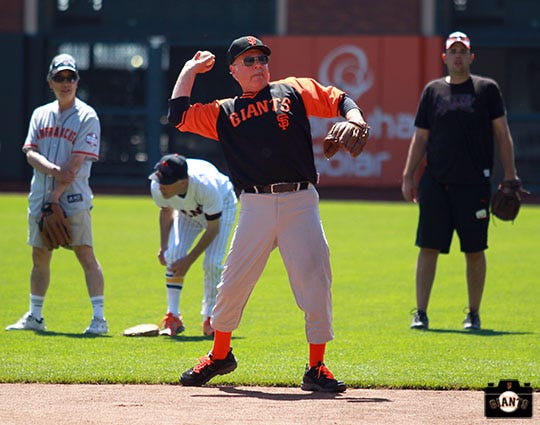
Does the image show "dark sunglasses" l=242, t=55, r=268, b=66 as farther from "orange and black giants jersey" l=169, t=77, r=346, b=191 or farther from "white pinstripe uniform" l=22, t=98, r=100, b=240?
"white pinstripe uniform" l=22, t=98, r=100, b=240

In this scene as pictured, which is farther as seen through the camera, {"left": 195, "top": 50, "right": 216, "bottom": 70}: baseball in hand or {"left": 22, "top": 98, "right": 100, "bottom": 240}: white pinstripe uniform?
{"left": 22, "top": 98, "right": 100, "bottom": 240}: white pinstripe uniform

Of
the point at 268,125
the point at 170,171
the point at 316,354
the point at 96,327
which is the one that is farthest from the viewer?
the point at 96,327

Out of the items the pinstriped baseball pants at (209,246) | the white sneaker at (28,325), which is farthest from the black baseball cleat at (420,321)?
the white sneaker at (28,325)

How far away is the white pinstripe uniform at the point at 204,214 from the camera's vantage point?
943cm

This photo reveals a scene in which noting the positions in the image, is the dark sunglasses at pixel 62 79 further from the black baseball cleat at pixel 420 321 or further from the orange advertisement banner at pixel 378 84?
the orange advertisement banner at pixel 378 84

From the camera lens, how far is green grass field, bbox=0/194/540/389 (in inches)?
307

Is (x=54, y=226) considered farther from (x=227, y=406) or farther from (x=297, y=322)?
(x=227, y=406)

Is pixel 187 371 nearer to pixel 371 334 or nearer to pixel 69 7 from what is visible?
pixel 371 334

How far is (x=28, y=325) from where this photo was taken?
31.7ft

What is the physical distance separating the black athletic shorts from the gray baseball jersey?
271 cm

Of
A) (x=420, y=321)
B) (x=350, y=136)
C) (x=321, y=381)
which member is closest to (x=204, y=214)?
(x=420, y=321)

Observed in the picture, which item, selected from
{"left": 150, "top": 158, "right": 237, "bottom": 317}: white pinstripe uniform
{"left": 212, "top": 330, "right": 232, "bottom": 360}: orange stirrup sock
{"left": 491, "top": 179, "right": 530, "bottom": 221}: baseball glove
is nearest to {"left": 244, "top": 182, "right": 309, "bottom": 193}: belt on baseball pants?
{"left": 212, "top": 330, "right": 232, "bottom": 360}: orange stirrup sock

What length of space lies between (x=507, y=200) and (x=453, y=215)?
0.68 metres

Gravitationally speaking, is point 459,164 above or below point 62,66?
below
